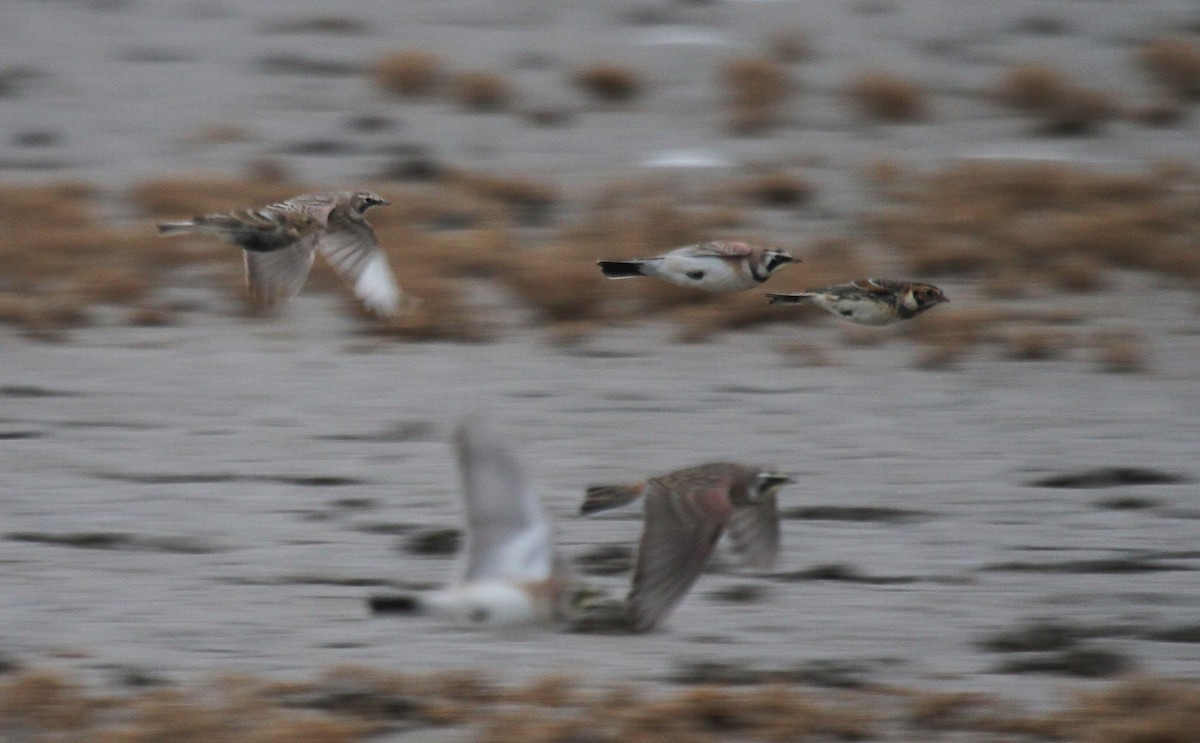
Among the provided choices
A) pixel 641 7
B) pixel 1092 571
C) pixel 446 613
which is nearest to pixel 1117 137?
pixel 641 7

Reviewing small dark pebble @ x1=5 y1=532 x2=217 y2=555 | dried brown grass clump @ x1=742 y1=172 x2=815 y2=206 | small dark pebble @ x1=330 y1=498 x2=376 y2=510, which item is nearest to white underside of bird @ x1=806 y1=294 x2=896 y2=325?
small dark pebble @ x1=330 y1=498 x2=376 y2=510

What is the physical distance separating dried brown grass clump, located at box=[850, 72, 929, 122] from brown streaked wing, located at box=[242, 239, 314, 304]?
5475mm

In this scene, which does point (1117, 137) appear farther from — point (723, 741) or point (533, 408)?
point (723, 741)

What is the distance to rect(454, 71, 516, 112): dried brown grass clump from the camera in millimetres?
10797

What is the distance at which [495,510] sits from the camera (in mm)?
4906

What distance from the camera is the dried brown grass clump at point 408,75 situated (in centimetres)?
1087

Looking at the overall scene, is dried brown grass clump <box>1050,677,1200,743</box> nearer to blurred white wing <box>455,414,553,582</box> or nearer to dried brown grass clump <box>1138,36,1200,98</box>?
blurred white wing <box>455,414,553,582</box>

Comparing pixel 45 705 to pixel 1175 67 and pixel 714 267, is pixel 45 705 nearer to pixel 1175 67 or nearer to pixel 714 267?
pixel 714 267

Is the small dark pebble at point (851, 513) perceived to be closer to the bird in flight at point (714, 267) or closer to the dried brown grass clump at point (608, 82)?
the bird in flight at point (714, 267)

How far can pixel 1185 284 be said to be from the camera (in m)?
9.05

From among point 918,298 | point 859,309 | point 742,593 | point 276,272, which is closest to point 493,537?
point 742,593

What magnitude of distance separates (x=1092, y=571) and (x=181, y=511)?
8.67 feet

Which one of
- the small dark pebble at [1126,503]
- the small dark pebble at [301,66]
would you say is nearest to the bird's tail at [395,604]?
the small dark pebble at [1126,503]

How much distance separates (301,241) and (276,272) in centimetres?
12
